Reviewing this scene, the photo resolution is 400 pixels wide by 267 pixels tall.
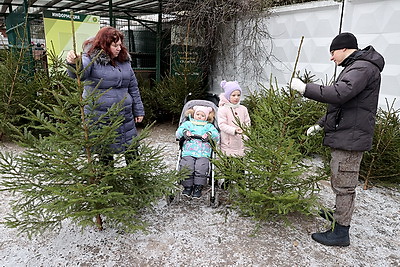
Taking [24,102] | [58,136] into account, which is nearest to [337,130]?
[58,136]

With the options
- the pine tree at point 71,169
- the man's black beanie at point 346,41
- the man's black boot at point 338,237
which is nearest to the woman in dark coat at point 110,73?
the pine tree at point 71,169

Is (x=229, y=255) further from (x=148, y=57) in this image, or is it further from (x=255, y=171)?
(x=148, y=57)

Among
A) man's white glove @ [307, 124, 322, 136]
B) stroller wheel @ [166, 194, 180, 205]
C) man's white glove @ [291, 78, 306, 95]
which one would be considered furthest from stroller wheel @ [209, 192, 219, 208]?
man's white glove @ [291, 78, 306, 95]

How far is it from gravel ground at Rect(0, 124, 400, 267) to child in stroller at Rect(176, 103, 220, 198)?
0.30 meters

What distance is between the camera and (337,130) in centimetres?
274

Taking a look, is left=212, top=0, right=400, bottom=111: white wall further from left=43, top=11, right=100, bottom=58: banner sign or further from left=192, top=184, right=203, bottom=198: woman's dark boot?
left=43, top=11, right=100, bottom=58: banner sign

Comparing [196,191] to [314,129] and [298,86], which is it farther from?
[298,86]

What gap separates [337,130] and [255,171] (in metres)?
0.83

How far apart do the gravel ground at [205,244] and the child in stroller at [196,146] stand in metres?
0.30

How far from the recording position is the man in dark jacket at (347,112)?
2.47 meters

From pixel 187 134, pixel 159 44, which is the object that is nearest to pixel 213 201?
pixel 187 134

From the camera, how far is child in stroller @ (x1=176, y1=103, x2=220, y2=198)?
355 centimetres

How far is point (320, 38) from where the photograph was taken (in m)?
5.44

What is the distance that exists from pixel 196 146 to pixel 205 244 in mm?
1206
